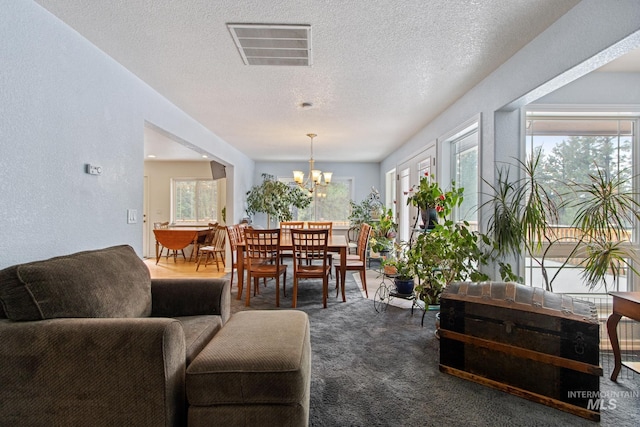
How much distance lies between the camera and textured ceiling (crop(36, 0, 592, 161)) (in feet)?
5.92

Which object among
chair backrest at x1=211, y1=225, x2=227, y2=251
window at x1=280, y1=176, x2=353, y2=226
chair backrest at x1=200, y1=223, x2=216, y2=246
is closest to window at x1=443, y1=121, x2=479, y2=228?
window at x1=280, y1=176, x2=353, y2=226

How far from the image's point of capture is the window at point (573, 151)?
8.80ft

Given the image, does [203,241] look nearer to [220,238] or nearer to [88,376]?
[220,238]

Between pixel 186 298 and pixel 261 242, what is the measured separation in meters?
1.48

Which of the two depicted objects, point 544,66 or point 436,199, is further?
point 436,199

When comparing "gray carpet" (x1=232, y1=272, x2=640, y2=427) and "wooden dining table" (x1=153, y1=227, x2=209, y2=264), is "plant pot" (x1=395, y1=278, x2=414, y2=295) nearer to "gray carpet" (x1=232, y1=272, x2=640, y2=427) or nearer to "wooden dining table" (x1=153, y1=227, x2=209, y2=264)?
"gray carpet" (x1=232, y1=272, x2=640, y2=427)

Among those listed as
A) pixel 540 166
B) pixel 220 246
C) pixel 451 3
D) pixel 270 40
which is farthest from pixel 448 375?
pixel 220 246

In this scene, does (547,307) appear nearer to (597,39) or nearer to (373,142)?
(597,39)

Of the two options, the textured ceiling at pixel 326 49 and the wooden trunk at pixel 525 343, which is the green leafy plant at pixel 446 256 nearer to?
the wooden trunk at pixel 525 343

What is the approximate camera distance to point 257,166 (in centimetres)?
759

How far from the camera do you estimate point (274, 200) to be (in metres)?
6.59

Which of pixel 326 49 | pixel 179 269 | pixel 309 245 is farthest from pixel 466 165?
pixel 179 269

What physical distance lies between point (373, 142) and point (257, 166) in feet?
10.6

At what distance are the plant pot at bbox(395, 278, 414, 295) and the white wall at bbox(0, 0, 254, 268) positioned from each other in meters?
2.57
